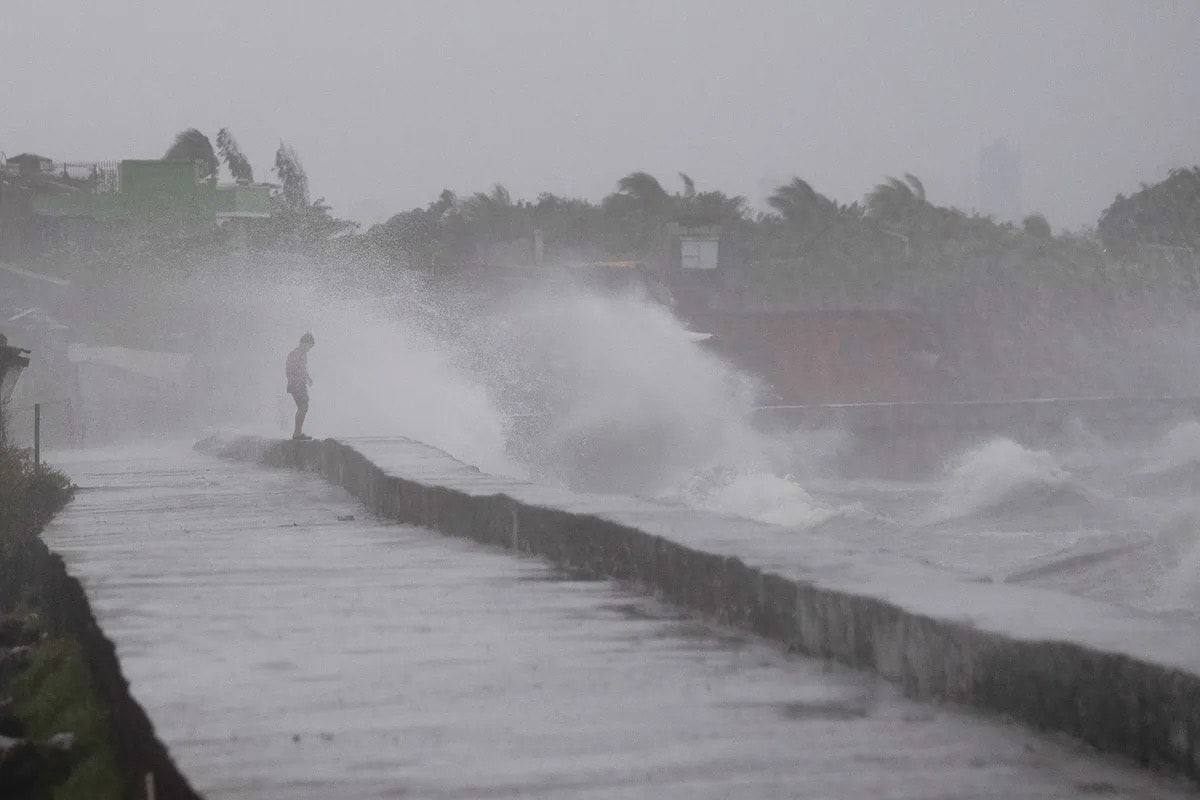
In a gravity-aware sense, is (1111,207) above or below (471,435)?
above

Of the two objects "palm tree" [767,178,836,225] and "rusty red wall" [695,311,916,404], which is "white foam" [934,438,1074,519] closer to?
"rusty red wall" [695,311,916,404]

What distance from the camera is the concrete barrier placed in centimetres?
348

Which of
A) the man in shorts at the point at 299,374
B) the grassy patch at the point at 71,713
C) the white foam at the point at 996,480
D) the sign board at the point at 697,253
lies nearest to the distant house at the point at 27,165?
the sign board at the point at 697,253

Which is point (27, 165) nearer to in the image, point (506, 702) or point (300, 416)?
point (300, 416)

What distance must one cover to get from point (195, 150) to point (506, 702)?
3133 inches

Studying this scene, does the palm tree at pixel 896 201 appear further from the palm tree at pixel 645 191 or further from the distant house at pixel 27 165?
the distant house at pixel 27 165

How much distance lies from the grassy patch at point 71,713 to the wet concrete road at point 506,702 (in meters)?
0.26

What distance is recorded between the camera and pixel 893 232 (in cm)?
8469

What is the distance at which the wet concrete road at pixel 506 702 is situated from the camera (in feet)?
11.5

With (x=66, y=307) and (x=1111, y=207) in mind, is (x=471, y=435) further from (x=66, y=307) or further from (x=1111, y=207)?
(x=1111, y=207)

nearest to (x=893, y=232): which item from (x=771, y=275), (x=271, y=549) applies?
(x=771, y=275)

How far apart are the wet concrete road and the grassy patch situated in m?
0.26

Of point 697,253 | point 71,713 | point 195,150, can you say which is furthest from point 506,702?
point 195,150

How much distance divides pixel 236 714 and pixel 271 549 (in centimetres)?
456
